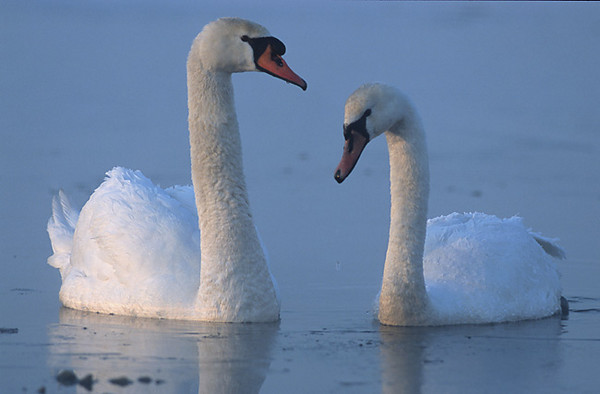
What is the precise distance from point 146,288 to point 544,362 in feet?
8.71

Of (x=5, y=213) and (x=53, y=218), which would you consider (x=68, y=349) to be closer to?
(x=53, y=218)

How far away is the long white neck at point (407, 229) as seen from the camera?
811 cm

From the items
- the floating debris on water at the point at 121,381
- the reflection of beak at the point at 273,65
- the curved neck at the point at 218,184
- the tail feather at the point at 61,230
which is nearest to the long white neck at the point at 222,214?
the curved neck at the point at 218,184

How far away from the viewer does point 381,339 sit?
7617mm

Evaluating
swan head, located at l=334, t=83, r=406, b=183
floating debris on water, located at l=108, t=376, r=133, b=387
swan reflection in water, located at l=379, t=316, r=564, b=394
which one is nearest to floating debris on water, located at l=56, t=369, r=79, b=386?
floating debris on water, located at l=108, t=376, r=133, b=387

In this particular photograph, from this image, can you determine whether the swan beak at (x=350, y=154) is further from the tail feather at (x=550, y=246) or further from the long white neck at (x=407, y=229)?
the tail feather at (x=550, y=246)

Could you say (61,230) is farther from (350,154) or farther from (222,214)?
(350,154)

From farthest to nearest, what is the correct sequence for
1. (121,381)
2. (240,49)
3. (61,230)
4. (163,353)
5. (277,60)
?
(61,230), (240,49), (277,60), (163,353), (121,381)

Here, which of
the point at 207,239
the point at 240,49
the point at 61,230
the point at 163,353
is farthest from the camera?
the point at 61,230

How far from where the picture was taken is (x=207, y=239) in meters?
8.23

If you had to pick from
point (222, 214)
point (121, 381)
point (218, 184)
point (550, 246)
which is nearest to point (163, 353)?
point (121, 381)

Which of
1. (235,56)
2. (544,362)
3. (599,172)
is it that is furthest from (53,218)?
(599,172)

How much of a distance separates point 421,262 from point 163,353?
6.34 feet

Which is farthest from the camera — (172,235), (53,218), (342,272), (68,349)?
(53,218)
